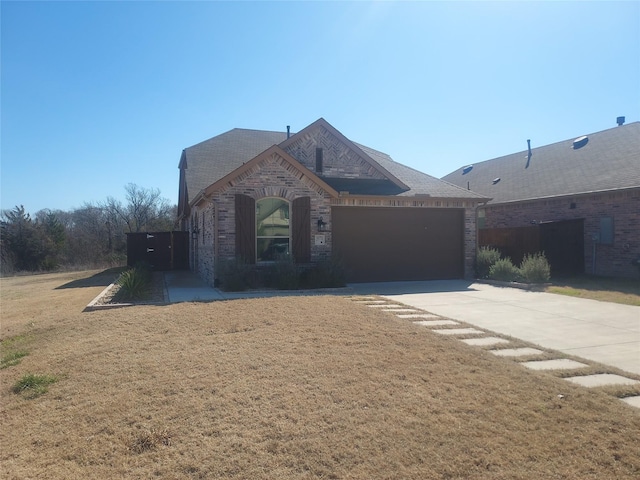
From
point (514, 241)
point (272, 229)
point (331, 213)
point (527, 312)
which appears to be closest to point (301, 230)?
point (272, 229)

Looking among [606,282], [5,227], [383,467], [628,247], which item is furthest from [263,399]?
[5,227]

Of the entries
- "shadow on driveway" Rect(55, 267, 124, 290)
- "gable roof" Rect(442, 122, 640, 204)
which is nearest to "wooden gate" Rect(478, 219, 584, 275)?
"gable roof" Rect(442, 122, 640, 204)

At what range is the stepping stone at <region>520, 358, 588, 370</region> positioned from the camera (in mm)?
5297

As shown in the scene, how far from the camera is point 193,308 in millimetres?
8789

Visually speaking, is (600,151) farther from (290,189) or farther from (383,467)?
(383,467)

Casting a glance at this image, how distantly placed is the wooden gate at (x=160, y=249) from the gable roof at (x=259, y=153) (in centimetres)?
384

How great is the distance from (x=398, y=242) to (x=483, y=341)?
8.43 meters

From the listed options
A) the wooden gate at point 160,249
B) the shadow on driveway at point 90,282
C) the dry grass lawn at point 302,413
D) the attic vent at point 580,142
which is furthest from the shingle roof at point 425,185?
the shadow on driveway at point 90,282

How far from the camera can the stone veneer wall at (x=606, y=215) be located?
15.3 metres

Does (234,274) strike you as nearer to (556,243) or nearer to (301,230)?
(301,230)

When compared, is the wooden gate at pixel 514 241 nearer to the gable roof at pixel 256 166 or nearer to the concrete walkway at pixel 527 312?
the concrete walkway at pixel 527 312

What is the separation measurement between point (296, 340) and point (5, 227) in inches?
1153

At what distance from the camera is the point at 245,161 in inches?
707

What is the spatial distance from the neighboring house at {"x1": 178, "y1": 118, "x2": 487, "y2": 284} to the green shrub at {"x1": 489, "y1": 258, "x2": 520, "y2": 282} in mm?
1162
